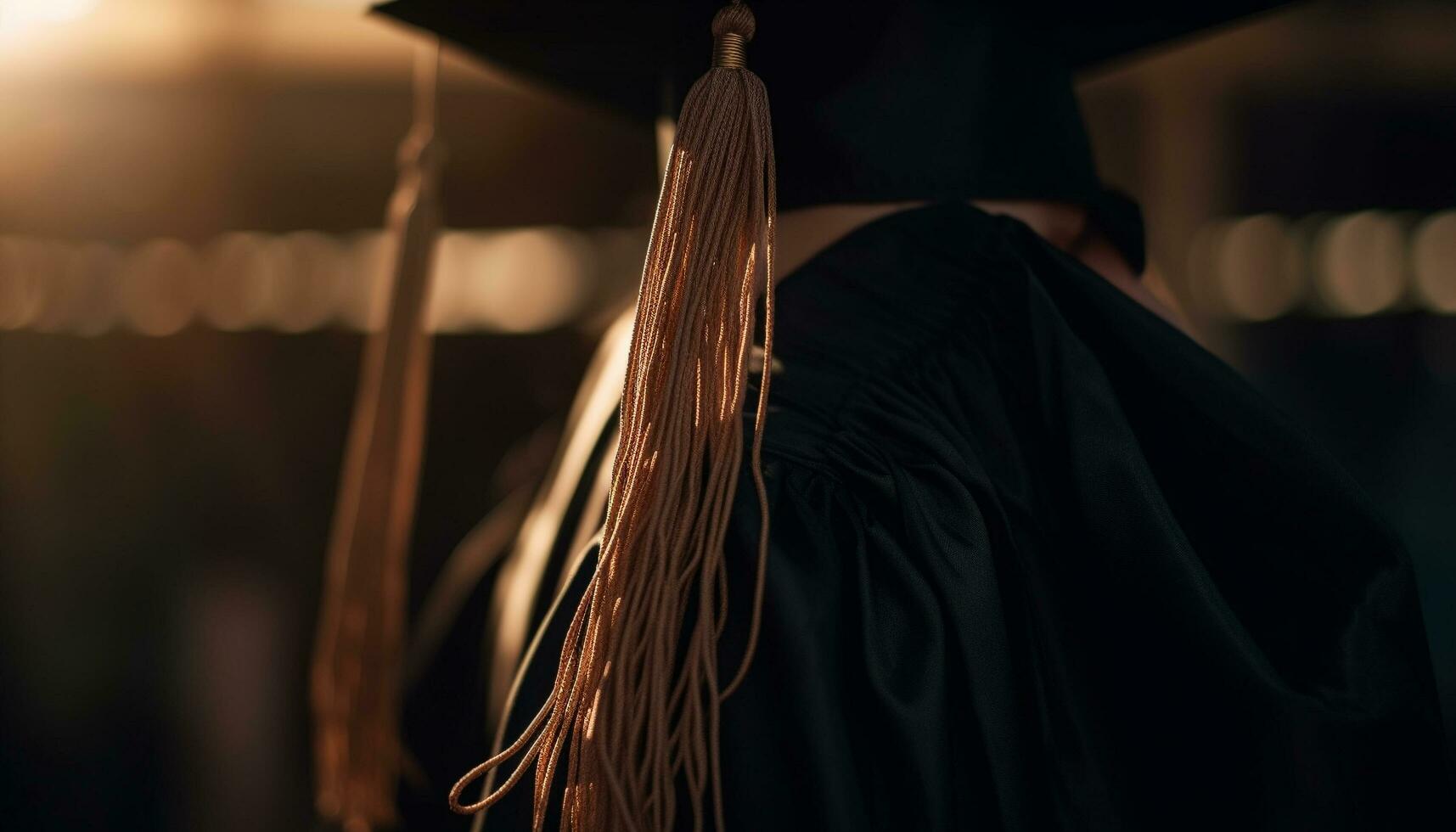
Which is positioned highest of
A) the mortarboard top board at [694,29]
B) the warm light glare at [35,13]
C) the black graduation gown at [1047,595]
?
the warm light glare at [35,13]

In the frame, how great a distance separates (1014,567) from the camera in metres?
0.37

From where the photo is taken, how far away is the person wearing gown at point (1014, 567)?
1.10 feet

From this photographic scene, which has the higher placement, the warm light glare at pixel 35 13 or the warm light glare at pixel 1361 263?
the warm light glare at pixel 35 13

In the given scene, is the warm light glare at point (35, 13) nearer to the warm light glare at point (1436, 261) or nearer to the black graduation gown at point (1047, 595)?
the black graduation gown at point (1047, 595)

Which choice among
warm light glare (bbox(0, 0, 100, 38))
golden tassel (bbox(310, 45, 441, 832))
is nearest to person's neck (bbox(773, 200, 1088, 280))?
golden tassel (bbox(310, 45, 441, 832))

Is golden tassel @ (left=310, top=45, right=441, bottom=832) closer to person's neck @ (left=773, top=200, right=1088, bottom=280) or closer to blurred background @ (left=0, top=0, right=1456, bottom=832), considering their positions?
person's neck @ (left=773, top=200, right=1088, bottom=280)

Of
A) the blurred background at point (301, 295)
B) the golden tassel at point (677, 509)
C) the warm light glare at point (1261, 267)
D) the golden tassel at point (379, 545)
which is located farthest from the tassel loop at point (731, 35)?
the warm light glare at point (1261, 267)

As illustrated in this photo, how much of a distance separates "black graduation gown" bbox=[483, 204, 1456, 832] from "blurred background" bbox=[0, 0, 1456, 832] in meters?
1.59

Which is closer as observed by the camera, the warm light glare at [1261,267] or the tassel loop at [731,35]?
the tassel loop at [731,35]

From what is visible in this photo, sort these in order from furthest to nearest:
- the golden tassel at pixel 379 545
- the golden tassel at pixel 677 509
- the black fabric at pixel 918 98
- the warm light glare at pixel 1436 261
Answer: the warm light glare at pixel 1436 261 < the golden tassel at pixel 379 545 < the black fabric at pixel 918 98 < the golden tassel at pixel 677 509

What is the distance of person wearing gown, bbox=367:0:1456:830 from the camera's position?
0.33 m

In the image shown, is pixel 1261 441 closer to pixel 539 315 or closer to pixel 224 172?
pixel 539 315

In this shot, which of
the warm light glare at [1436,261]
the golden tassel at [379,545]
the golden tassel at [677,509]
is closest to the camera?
the golden tassel at [677,509]

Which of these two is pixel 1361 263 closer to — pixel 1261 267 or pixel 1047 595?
pixel 1261 267
